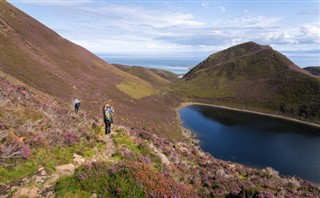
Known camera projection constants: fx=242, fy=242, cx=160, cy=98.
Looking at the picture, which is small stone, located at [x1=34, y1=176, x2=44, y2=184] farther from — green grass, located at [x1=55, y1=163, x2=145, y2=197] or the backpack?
the backpack

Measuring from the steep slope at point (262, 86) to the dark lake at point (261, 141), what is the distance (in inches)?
691

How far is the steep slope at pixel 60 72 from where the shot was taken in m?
57.0

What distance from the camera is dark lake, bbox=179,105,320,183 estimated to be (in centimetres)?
5281

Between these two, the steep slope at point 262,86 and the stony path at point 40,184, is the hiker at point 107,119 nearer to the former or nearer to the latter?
the stony path at point 40,184

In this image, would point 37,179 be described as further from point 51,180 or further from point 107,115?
point 107,115

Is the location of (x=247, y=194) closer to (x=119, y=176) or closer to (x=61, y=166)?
(x=119, y=176)

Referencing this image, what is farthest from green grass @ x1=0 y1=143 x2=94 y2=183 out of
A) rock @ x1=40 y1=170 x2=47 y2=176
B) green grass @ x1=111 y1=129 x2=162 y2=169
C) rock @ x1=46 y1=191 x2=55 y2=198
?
green grass @ x1=111 y1=129 x2=162 y2=169

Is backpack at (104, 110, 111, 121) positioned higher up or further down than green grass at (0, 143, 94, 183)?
higher up

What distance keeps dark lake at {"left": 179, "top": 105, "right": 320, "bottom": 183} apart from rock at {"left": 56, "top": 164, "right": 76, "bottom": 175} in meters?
45.8

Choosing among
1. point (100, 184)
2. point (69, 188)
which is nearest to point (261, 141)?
point (100, 184)

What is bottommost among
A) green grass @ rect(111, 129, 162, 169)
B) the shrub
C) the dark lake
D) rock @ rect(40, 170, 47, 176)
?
the dark lake

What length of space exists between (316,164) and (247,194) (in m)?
48.7

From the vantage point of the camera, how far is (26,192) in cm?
1055

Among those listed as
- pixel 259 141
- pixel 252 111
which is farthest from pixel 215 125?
pixel 252 111
